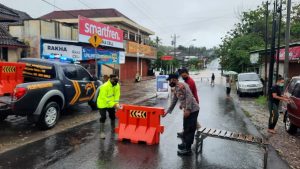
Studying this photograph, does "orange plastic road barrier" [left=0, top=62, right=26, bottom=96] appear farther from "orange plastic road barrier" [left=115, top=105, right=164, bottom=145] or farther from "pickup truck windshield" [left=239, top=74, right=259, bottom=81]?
"pickup truck windshield" [left=239, top=74, right=259, bottom=81]

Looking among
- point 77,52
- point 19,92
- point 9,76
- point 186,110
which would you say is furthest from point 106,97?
point 77,52

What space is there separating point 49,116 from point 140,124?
309 cm

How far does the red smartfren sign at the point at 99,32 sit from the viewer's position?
68.7 ft

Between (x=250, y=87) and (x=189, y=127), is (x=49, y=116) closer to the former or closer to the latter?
(x=189, y=127)

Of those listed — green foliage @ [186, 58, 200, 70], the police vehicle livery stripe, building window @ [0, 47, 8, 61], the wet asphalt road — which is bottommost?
the wet asphalt road

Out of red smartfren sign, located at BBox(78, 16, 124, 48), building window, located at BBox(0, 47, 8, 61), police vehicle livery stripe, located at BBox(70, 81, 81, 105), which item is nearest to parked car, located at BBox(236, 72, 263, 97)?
red smartfren sign, located at BBox(78, 16, 124, 48)

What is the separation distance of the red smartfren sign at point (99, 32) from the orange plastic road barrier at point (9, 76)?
11361 mm

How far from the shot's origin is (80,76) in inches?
463

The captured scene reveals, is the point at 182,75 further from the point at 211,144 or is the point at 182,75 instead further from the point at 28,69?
the point at 28,69

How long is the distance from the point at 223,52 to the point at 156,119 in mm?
42038

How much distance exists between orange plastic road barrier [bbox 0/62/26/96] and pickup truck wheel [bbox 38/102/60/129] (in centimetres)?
112

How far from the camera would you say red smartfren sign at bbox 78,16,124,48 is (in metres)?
20.9

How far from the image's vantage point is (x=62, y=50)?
19141mm

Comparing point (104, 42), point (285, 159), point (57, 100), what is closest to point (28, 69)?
point (57, 100)
